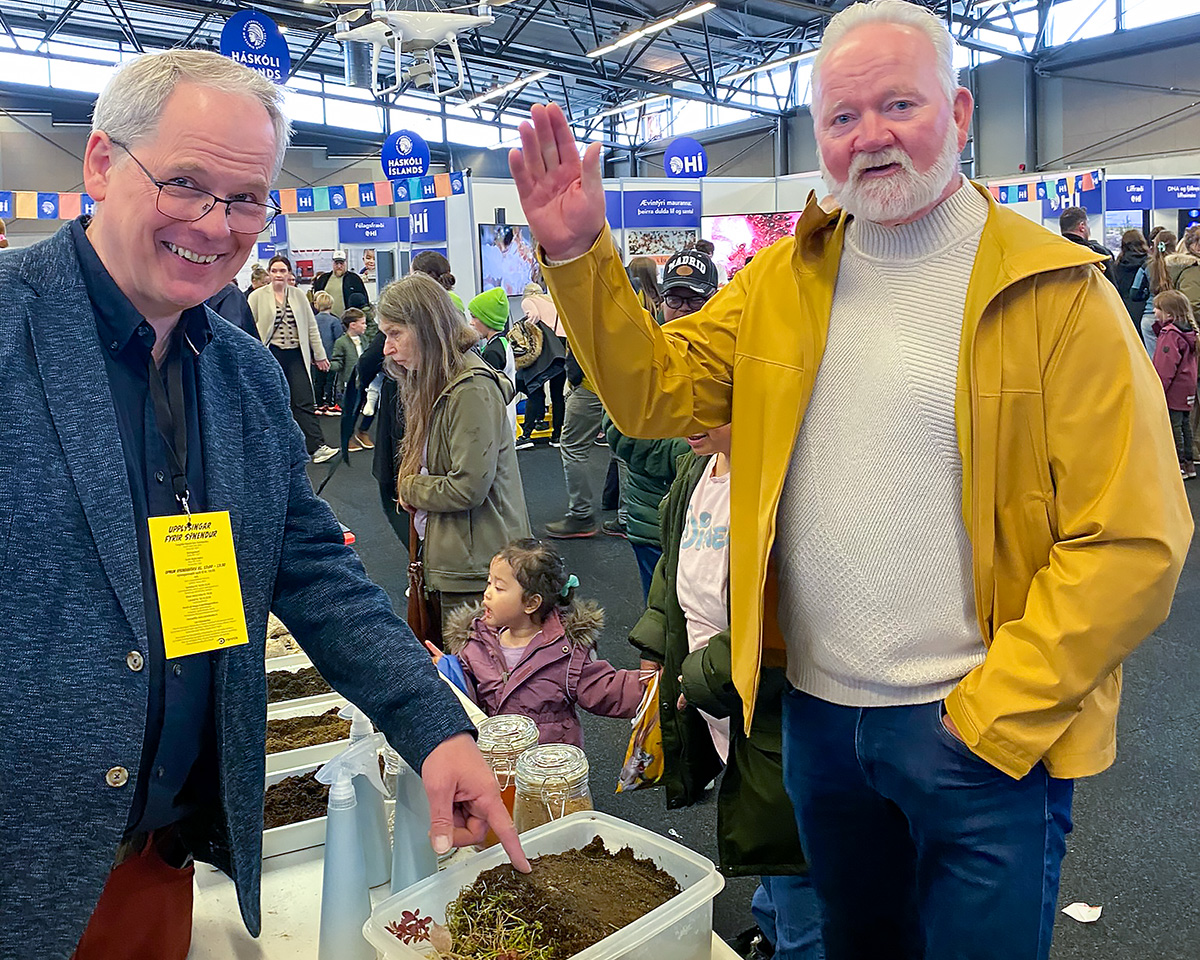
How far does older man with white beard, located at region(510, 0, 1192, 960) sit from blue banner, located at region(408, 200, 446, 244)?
8.29m

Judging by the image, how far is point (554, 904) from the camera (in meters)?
1.09

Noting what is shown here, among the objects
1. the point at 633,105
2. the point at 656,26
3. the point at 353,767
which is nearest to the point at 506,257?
the point at 656,26

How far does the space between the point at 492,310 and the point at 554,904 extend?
4560 mm

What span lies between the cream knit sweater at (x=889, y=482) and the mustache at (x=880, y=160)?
9cm

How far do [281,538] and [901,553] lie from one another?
77cm

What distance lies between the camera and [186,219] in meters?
1.03

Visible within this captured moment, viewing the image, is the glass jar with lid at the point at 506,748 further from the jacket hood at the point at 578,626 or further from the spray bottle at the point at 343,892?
the jacket hood at the point at 578,626

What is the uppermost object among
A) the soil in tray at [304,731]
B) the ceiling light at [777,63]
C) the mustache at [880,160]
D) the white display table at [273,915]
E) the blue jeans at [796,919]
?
the ceiling light at [777,63]

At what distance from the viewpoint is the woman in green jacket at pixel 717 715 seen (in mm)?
1663

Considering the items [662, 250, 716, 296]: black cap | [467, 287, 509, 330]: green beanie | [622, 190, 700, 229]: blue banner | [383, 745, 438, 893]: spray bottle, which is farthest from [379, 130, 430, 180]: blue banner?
[383, 745, 438, 893]: spray bottle

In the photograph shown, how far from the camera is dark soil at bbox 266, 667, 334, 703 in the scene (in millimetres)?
1932

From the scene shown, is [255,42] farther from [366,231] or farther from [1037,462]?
[366,231]

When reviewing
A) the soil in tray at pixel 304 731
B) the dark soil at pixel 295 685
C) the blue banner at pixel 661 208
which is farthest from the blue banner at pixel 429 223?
the soil in tray at pixel 304 731

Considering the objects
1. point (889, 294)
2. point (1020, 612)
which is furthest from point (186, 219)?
point (1020, 612)
